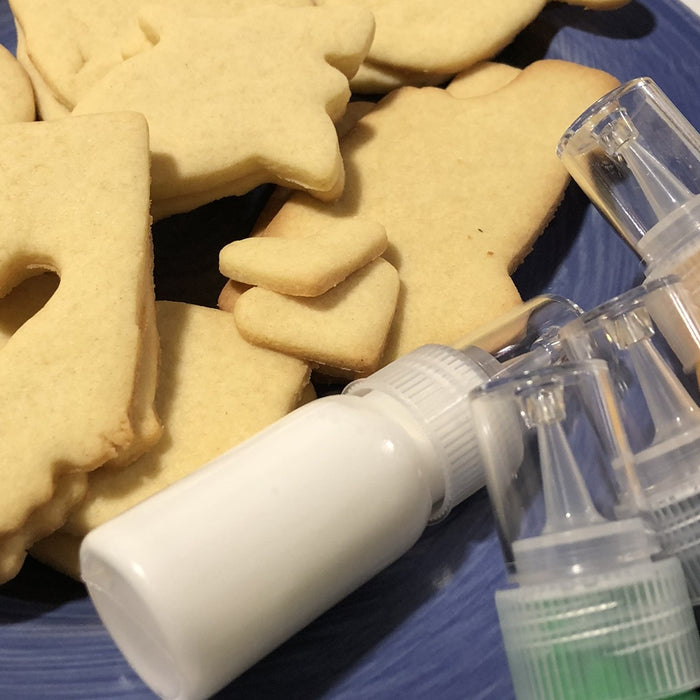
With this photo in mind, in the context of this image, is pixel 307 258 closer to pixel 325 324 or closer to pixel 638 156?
pixel 325 324

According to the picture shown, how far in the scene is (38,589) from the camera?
0.54m

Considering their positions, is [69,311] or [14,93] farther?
[14,93]

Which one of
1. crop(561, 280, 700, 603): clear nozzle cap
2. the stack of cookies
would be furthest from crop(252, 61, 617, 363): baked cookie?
crop(561, 280, 700, 603): clear nozzle cap

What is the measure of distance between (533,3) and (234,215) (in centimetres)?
32

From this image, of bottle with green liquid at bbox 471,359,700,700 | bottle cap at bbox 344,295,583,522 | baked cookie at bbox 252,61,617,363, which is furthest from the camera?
baked cookie at bbox 252,61,617,363

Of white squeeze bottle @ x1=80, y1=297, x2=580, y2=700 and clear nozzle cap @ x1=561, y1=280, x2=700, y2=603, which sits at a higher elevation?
clear nozzle cap @ x1=561, y1=280, x2=700, y2=603

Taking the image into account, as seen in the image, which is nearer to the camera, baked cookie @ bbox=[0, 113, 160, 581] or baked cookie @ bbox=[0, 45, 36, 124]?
baked cookie @ bbox=[0, 113, 160, 581]

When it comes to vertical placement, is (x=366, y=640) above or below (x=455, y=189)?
below

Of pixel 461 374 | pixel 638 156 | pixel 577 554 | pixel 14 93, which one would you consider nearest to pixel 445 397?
pixel 461 374

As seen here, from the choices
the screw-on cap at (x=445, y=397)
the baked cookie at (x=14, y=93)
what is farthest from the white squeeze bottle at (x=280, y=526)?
the baked cookie at (x=14, y=93)

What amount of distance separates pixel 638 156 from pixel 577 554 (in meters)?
0.30

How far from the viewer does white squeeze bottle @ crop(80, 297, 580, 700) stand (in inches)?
17.0

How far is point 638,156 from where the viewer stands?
0.60m

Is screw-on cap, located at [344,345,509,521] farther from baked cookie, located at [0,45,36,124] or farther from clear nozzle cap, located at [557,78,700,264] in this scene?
baked cookie, located at [0,45,36,124]
